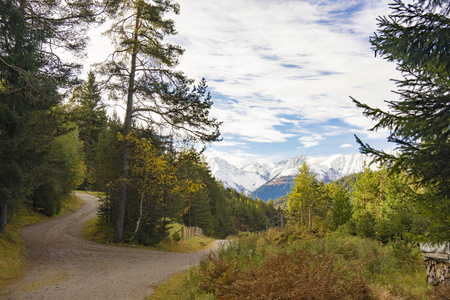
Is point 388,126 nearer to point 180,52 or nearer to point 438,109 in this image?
point 438,109

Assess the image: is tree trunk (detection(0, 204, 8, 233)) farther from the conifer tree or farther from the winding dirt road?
the conifer tree

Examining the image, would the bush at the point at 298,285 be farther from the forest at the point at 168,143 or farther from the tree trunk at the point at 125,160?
the tree trunk at the point at 125,160

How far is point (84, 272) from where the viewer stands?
934cm

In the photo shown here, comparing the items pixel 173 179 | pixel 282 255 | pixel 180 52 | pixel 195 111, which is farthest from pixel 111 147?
pixel 282 255

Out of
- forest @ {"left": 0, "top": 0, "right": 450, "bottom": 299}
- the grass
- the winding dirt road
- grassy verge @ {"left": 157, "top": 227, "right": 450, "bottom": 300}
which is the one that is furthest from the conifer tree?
the grass

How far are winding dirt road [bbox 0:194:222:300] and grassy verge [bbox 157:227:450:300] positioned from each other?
1100 mm

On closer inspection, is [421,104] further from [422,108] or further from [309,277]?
[309,277]

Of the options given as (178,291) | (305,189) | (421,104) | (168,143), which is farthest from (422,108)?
(305,189)

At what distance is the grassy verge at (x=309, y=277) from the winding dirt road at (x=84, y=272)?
3.61 feet

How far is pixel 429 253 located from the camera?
7895 millimetres

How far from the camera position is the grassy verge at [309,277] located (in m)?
4.28

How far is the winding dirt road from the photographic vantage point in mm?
6945

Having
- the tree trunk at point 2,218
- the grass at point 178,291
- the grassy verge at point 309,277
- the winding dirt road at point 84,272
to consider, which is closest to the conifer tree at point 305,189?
the grassy verge at point 309,277

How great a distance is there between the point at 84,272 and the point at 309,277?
7943mm
